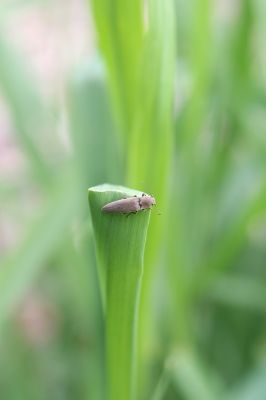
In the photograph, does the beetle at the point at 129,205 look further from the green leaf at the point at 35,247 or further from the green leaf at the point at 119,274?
the green leaf at the point at 35,247

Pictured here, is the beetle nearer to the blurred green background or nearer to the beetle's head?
the beetle's head

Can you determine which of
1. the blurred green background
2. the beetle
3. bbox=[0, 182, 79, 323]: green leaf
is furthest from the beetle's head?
bbox=[0, 182, 79, 323]: green leaf

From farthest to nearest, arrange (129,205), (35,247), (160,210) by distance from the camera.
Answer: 1. (35,247)
2. (160,210)
3. (129,205)

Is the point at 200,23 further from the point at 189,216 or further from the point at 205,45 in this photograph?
the point at 189,216

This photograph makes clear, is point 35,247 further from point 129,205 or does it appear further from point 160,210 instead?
point 129,205

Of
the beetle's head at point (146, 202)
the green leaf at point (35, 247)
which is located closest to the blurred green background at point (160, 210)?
the green leaf at point (35, 247)

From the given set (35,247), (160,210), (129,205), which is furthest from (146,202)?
(35,247)

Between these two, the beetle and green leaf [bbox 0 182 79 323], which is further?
green leaf [bbox 0 182 79 323]
